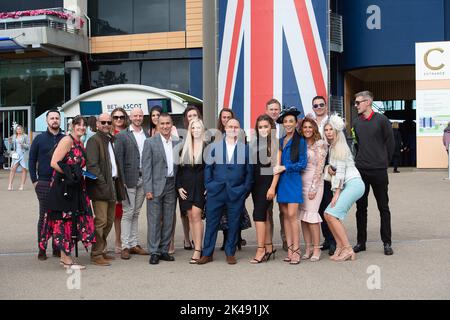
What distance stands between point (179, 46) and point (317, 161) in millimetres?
17976

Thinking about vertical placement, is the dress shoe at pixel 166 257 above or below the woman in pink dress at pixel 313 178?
below

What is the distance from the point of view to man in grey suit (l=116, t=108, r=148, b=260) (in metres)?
6.90

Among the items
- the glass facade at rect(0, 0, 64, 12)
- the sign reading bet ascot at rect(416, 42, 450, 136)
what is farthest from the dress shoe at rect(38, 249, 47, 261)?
the glass facade at rect(0, 0, 64, 12)

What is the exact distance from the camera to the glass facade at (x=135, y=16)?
2356 cm

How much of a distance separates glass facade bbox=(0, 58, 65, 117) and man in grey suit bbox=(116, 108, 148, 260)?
19.2m

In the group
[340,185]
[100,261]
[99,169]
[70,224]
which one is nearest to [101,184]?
[99,169]

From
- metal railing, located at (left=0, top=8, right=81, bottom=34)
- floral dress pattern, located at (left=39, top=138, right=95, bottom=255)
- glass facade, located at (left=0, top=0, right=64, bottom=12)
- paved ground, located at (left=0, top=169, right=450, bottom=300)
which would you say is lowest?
paved ground, located at (left=0, top=169, right=450, bottom=300)

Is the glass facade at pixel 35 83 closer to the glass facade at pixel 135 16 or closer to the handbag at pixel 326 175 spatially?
the glass facade at pixel 135 16

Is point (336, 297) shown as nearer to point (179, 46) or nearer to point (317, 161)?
point (317, 161)

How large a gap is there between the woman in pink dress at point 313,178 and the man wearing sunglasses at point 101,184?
2258 millimetres

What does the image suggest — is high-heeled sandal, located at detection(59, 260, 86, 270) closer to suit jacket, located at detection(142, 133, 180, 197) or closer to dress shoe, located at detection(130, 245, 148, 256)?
dress shoe, located at detection(130, 245, 148, 256)

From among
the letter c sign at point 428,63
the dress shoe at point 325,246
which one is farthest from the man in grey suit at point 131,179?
the letter c sign at point 428,63

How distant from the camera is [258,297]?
4902mm

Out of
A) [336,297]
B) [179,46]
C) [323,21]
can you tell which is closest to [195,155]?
[336,297]
